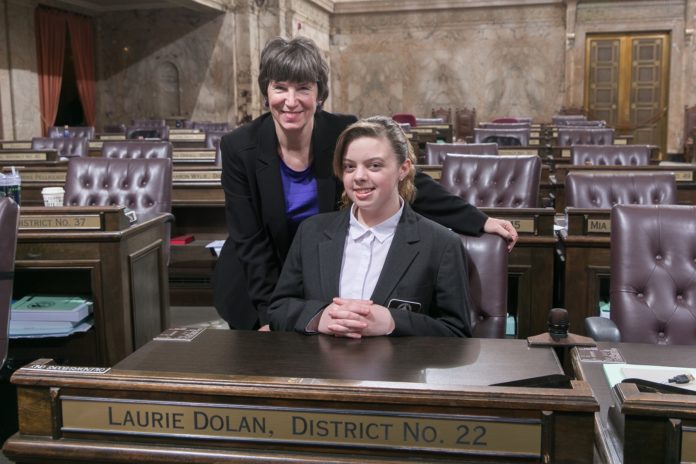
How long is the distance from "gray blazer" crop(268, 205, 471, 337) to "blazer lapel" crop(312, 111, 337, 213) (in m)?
0.18

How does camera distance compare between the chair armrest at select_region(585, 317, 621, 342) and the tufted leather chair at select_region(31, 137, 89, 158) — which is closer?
the chair armrest at select_region(585, 317, 621, 342)

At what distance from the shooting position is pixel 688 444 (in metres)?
1.08

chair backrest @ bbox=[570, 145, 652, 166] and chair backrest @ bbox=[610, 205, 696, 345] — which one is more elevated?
chair backrest @ bbox=[570, 145, 652, 166]

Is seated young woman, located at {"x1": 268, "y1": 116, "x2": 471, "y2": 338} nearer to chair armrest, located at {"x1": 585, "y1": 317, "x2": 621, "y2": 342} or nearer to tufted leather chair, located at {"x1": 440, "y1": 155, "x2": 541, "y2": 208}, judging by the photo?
chair armrest, located at {"x1": 585, "y1": 317, "x2": 621, "y2": 342}

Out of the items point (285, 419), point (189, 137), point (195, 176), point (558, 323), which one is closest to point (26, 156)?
point (195, 176)

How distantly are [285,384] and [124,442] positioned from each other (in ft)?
0.94

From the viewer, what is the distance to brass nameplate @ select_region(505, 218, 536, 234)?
10.9 ft

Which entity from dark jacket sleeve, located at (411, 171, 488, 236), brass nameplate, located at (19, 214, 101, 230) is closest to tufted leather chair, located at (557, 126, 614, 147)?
brass nameplate, located at (19, 214, 101, 230)

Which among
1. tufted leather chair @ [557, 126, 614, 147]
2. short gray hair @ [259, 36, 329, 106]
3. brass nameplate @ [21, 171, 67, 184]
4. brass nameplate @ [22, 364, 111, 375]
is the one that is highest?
short gray hair @ [259, 36, 329, 106]

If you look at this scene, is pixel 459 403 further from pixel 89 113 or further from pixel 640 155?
pixel 89 113

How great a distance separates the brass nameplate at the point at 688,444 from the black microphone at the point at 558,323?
1.97 feet

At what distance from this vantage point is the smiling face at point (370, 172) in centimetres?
→ 195

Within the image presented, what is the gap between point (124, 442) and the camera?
1.21 metres

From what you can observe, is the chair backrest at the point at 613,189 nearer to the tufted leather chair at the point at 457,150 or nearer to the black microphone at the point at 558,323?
the tufted leather chair at the point at 457,150
